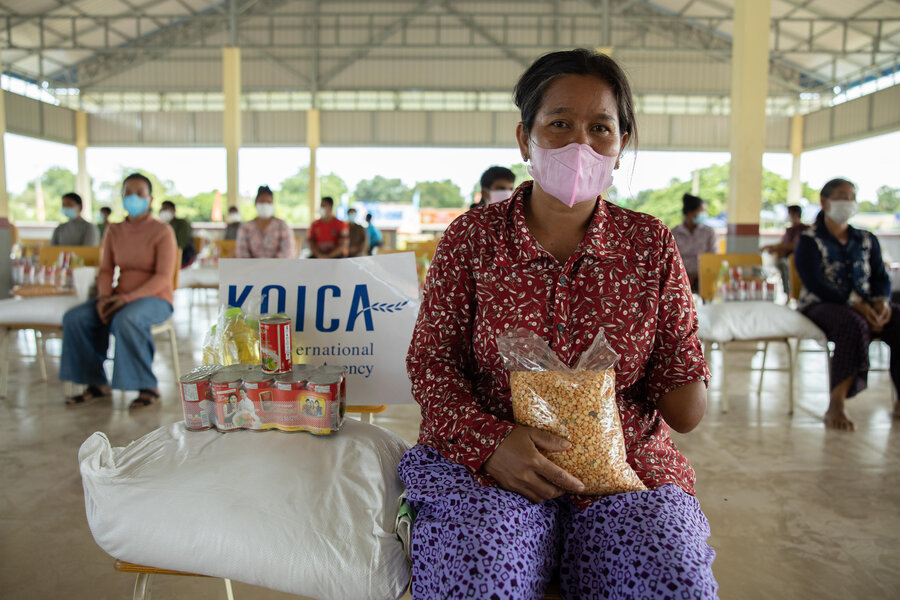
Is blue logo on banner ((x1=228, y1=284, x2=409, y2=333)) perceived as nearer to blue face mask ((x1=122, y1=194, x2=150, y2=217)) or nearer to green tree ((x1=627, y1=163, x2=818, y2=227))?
blue face mask ((x1=122, y1=194, x2=150, y2=217))

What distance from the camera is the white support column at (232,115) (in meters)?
12.6

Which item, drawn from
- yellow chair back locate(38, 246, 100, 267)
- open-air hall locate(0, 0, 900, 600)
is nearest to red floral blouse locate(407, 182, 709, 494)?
open-air hall locate(0, 0, 900, 600)

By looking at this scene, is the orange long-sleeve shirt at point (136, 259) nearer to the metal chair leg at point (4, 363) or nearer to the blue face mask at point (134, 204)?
the blue face mask at point (134, 204)

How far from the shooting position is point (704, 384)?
1427 millimetres

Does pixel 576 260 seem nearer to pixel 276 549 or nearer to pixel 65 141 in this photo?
pixel 276 549

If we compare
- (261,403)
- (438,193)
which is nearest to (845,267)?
(261,403)

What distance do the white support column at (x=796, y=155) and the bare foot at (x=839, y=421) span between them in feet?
54.9

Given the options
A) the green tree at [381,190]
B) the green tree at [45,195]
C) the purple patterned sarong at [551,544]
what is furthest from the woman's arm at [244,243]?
the green tree at [45,195]

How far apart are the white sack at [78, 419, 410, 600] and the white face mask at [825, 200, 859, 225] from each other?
365 centimetres

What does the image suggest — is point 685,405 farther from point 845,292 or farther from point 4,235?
point 4,235

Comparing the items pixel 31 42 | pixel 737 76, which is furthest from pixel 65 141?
pixel 737 76

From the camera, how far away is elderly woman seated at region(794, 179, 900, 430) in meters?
3.86

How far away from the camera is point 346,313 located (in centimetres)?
195

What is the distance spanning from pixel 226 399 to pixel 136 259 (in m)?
2.92
